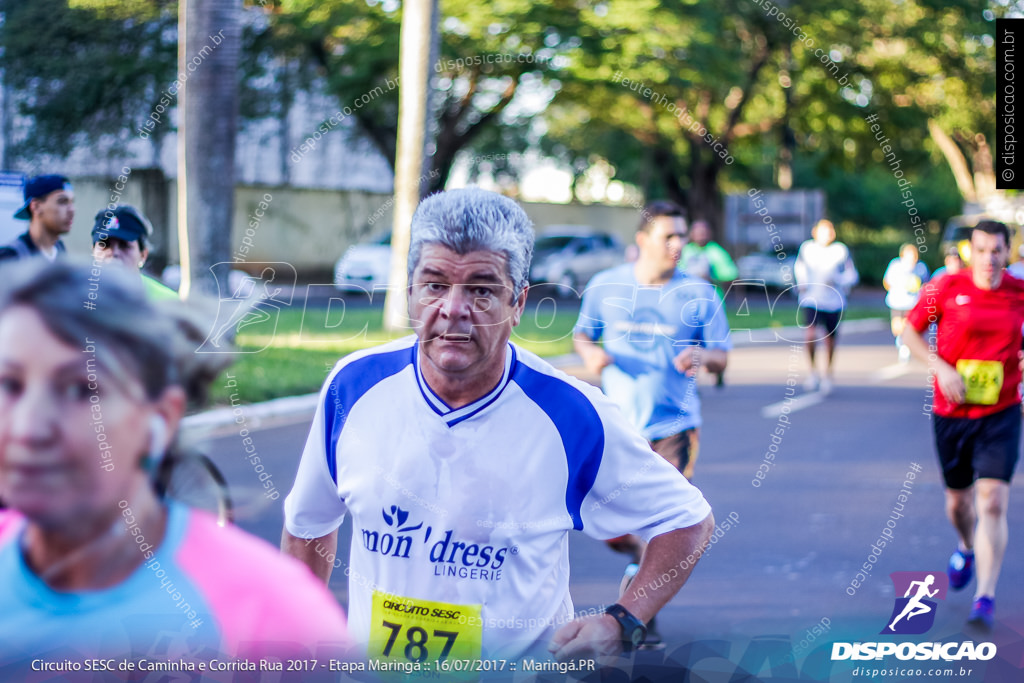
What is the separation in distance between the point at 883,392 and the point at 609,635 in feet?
41.9

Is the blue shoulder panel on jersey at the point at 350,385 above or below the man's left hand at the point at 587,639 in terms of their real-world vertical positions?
above

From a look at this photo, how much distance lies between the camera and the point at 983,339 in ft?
18.0

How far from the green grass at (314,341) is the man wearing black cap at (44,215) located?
737 mm

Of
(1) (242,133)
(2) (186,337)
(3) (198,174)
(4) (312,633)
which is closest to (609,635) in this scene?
(4) (312,633)

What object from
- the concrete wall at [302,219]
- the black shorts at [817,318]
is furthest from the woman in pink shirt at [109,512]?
the concrete wall at [302,219]

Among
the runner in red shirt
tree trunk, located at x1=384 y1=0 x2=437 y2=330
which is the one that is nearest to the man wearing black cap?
the runner in red shirt

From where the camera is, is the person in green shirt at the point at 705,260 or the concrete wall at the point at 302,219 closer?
the person in green shirt at the point at 705,260

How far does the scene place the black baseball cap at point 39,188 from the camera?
3.76 meters

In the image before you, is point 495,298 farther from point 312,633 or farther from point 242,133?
point 242,133

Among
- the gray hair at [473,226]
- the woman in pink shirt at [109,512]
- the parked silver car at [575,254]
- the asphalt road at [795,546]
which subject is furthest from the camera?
the parked silver car at [575,254]

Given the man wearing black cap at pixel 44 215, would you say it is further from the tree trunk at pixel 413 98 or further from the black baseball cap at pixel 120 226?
the tree trunk at pixel 413 98

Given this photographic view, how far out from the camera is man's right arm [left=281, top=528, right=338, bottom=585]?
8.13 ft

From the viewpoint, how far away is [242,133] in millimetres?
28562

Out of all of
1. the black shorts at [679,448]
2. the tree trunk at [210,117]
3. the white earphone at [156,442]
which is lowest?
the black shorts at [679,448]
